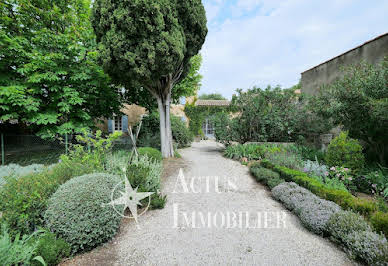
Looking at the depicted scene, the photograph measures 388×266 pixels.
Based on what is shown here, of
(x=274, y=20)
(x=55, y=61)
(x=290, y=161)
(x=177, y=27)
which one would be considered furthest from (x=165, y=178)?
(x=274, y=20)

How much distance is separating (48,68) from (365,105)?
10.2 metres

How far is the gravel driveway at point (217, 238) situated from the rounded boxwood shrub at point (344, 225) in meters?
0.18

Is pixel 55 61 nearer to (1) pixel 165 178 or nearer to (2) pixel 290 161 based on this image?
(1) pixel 165 178

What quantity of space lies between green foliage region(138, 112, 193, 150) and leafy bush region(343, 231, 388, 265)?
898 cm

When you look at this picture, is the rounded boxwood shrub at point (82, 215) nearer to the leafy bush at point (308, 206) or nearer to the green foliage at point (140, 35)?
the leafy bush at point (308, 206)

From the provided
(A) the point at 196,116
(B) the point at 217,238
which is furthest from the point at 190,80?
(B) the point at 217,238

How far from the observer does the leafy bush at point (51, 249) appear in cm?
192

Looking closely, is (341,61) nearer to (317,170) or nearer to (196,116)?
(317,170)

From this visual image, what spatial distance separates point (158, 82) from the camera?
7734 millimetres

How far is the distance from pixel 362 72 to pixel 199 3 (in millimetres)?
6392

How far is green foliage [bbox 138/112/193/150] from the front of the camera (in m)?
10.3

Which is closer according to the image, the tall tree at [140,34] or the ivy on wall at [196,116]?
the tall tree at [140,34]

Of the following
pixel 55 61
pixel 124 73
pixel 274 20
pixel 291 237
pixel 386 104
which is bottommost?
pixel 291 237

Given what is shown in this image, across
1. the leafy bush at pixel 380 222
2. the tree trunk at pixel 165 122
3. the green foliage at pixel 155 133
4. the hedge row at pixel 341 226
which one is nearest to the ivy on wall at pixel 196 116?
the green foliage at pixel 155 133
